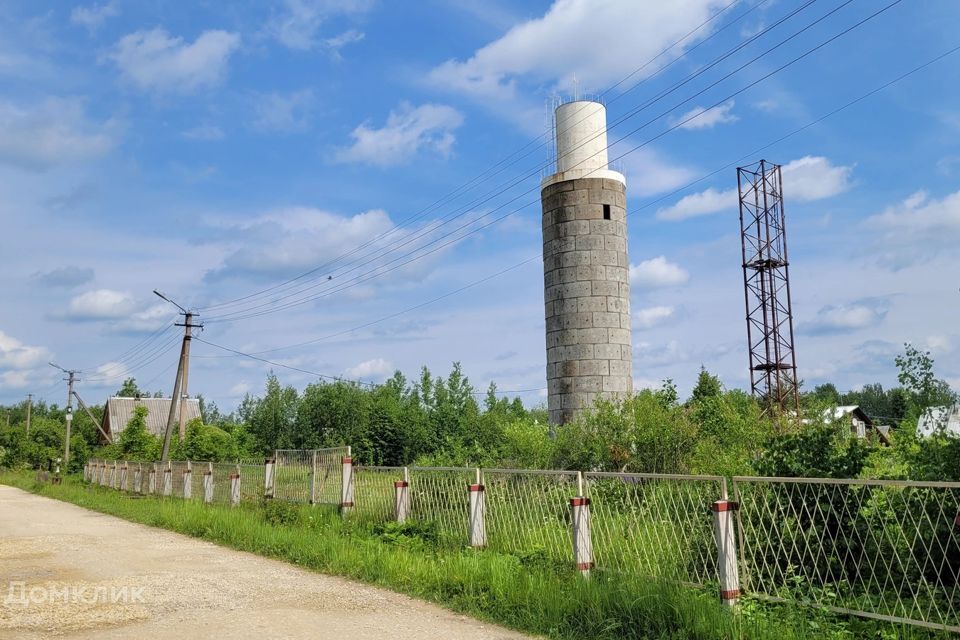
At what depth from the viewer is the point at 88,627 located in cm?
745

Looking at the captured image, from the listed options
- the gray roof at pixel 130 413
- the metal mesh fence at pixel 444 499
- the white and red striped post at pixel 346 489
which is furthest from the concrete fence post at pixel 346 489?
the gray roof at pixel 130 413

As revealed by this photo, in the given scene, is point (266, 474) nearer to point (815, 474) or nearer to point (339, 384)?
point (815, 474)

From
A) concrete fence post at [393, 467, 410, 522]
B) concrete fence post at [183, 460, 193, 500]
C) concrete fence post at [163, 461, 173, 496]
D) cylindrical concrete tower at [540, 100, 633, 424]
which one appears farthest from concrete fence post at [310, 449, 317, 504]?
concrete fence post at [163, 461, 173, 496]

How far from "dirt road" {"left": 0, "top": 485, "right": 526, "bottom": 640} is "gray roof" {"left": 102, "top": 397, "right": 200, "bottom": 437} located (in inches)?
2504

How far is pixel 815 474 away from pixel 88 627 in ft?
23.0

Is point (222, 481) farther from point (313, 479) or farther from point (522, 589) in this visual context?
point (522, 589)

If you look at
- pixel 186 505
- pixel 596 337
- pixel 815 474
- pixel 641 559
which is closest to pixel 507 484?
pixel 641 559

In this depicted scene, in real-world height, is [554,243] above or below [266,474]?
above

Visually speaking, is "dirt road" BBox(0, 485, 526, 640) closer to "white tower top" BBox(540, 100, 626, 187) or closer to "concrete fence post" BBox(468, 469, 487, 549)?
"concrete fence post" BBox(468, 469, 487, 549)

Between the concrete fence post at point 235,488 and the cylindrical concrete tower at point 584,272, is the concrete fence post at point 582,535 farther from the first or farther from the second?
the cylindrical concrete tower at point 584,272

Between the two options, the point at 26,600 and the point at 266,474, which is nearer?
the point at 26,600

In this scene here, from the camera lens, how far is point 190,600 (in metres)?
8.71

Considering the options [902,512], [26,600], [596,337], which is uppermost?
[596,337]

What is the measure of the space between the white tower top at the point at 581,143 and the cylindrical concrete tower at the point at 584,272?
30 mm
